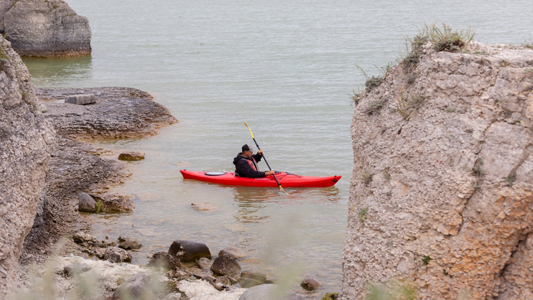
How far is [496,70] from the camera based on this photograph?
5.69m

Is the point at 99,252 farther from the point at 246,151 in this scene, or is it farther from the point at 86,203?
the point at 246,151

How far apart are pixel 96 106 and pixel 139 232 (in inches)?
437

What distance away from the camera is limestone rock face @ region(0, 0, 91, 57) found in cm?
3481

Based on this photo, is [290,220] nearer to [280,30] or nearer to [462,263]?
[462,263]

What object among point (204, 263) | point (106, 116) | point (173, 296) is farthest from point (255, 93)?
point (173, 296)

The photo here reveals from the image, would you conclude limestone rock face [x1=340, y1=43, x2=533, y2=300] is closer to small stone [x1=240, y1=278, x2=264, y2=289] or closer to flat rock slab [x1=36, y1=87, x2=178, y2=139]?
small stone [x1=240, y1=278, x2=264, y2=289]

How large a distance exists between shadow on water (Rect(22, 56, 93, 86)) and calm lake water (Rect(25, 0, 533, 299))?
0.10 m

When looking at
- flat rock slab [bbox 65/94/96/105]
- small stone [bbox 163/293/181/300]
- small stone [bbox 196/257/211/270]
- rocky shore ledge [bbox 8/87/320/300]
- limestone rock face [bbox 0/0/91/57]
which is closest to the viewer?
rocky shore ledge [bbox 8/87/320/300]

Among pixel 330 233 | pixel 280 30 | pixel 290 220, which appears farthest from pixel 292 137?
pixel 280 30

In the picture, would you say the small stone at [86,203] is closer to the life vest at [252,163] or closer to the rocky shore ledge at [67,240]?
the rocky shore ledge at [67,240]

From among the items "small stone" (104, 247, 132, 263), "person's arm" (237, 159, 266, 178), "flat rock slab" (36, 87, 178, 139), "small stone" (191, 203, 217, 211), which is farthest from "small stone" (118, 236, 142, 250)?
"flat rock slab" (36, 87, 178, 139)

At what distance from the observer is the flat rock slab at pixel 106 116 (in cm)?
1966

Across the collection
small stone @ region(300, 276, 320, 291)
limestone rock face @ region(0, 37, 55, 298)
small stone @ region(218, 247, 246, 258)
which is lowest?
small stone @ region(218, 247, 246, 258)

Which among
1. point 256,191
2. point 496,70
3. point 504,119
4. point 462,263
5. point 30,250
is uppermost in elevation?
point 496,70
